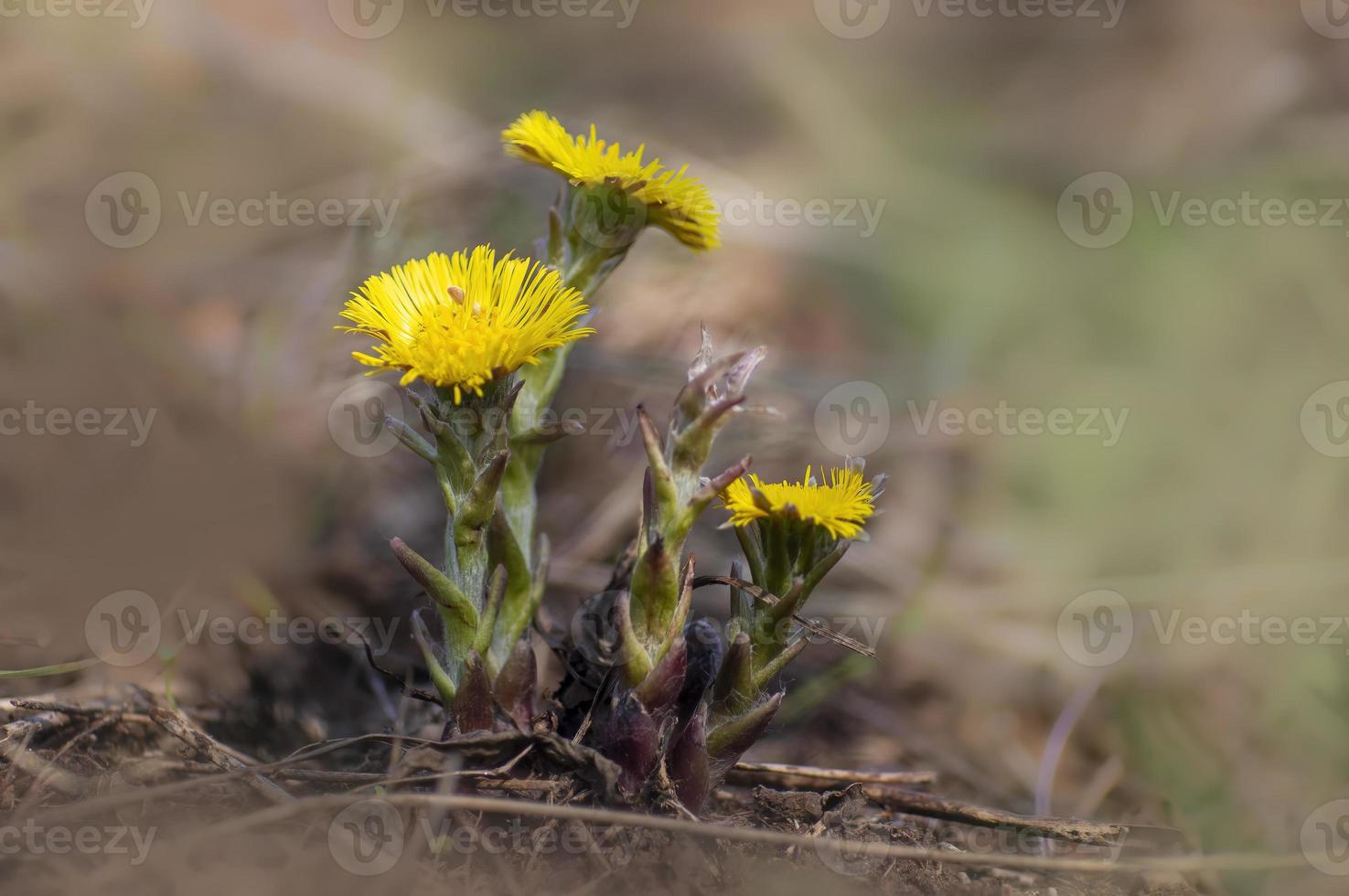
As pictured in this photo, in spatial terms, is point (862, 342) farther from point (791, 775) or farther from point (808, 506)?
point (808, 506)

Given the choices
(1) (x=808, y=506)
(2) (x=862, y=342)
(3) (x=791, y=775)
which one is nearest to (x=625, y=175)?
(1) (x=808, y=506)

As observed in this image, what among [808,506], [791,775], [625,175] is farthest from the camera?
[791,775]

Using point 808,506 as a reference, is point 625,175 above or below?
above

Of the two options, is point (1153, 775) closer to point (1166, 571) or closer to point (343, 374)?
point (1166, 571)

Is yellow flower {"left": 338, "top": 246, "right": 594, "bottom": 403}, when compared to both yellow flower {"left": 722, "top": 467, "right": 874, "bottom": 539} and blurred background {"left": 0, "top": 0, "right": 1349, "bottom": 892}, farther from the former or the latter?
blurred background {"left": 0, "top": 0, "right": 1349, "bottom": 892}

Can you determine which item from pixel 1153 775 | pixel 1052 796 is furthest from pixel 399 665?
pixel 1153 775
